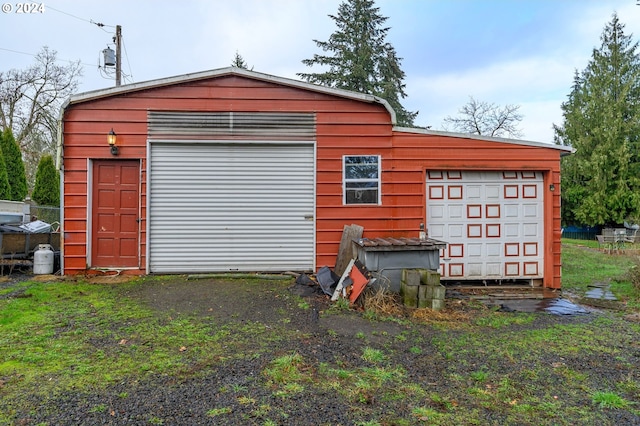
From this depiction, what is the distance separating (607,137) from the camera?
22.4 metres

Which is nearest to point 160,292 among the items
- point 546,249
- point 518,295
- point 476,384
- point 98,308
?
point 98,308

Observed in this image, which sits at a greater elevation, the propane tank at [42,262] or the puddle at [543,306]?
the propane tank at [42,262]

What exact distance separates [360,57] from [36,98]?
17.5m

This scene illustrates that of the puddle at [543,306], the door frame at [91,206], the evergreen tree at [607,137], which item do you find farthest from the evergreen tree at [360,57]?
the puddle at [543,306]

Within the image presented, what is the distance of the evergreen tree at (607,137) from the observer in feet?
72.2

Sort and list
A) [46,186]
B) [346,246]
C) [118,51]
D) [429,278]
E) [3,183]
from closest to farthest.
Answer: [429,278] < [346,246] < [3,183] < [118,51] < [46,186]

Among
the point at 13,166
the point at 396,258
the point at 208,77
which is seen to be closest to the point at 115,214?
the point at 208,77

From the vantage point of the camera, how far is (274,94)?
662cm

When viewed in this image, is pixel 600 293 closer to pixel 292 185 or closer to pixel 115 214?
pixel 292 185

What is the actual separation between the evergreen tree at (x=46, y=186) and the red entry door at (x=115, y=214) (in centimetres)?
949

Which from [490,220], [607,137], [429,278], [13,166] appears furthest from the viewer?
[607,137]

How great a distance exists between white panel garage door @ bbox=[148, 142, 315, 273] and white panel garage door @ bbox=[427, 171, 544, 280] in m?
2.54

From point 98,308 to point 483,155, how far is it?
6757mm

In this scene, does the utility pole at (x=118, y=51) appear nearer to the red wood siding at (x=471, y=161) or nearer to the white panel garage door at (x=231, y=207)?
the white panel garage door at (x=231, y=207)
